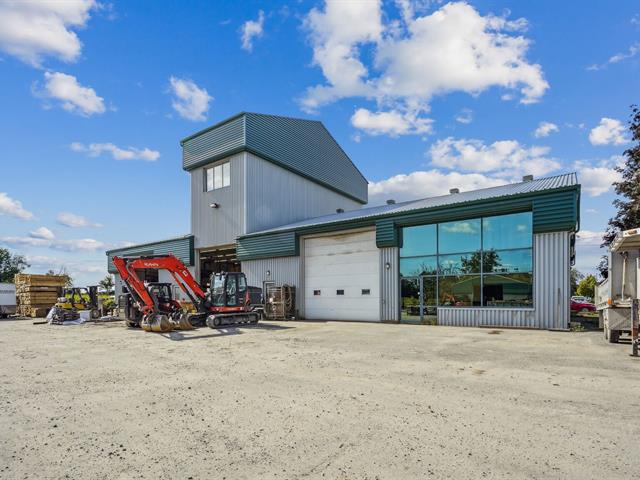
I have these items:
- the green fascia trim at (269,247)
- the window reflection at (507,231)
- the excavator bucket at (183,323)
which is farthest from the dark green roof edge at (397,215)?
the excavator bucket at (183,323)

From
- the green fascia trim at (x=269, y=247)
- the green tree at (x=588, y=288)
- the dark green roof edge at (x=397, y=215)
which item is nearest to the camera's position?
the dark green roof edge at (x=397, y=215)

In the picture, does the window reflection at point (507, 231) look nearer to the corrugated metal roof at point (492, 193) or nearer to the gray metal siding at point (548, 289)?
the gray metal siding at point (548, 289)

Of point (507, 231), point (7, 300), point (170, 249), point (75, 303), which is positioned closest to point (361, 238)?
point (507, 231)

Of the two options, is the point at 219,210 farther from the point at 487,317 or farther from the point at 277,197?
the point at 487,317

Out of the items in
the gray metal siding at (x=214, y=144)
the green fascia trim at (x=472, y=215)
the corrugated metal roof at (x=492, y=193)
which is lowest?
the green fascia trim at (x=472, y=215)

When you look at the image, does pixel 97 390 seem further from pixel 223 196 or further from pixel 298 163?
pixel 298 163

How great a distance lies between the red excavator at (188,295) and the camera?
15705 mm

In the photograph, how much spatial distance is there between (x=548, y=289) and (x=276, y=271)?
13.7 meters

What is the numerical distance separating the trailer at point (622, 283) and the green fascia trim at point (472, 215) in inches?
102

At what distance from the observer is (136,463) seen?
3.92 metres

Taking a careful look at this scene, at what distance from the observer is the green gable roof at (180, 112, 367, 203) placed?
2411 centimetres

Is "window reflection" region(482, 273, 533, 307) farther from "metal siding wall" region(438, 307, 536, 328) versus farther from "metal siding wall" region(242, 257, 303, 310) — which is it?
"metal siding wall" region(242, 257, 303, 310)

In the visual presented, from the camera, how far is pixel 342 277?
20.0 m

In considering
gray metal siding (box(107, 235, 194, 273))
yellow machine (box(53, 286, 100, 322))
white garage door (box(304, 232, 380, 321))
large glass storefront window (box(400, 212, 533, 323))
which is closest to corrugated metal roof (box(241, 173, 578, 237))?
large glass storefront window (box(400, 212, 533, 323))
